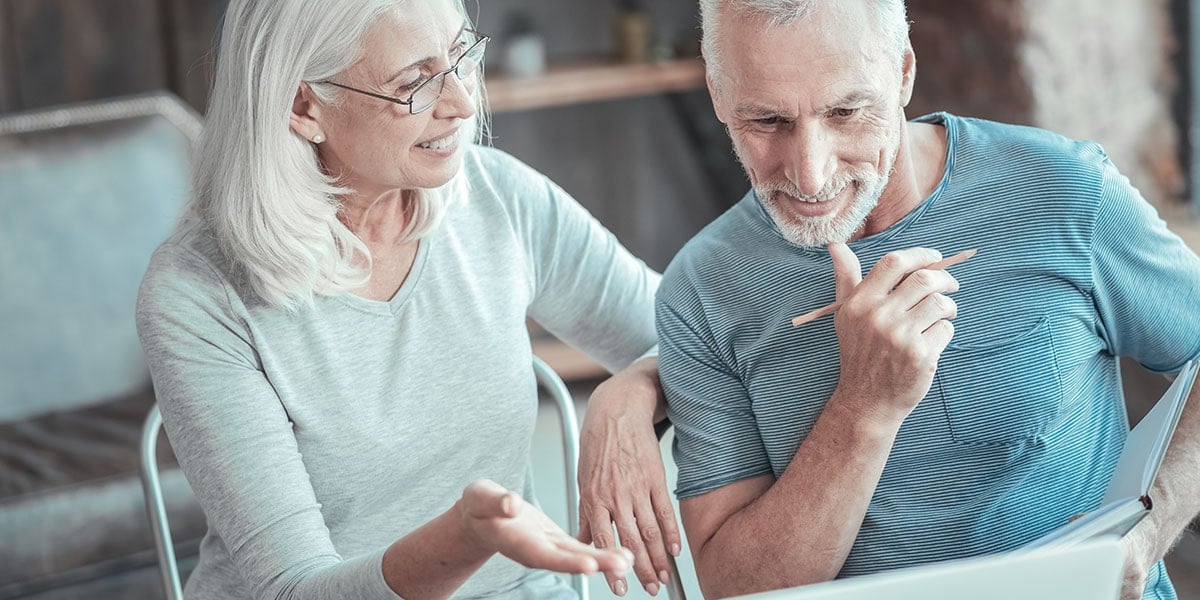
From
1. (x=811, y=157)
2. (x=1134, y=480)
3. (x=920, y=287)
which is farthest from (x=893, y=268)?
(x=1134, y=480)

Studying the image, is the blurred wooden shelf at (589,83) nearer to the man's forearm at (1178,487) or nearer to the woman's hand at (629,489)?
the woman's hand at (629,489)

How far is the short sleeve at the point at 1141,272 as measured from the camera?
1.31 metres

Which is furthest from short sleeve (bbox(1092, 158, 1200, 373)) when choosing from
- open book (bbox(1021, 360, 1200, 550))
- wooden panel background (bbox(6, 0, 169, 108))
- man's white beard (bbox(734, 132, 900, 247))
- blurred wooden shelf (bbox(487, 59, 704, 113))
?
wooden panel background (bbox(6, 0, 169, 108))

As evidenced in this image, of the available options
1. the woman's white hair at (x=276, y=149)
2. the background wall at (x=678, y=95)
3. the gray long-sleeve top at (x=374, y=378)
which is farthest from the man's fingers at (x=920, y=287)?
the background wall at (x=678, y=95)

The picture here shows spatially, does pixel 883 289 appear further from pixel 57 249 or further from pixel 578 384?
pixel 578 384

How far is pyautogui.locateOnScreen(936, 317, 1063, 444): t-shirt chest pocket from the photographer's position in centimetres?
131

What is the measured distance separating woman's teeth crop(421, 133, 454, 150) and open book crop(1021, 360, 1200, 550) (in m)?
0.78

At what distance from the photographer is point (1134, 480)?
3.48 feet

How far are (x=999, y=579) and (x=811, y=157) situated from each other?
1.57 ft

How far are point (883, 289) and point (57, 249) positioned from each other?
2.12 m

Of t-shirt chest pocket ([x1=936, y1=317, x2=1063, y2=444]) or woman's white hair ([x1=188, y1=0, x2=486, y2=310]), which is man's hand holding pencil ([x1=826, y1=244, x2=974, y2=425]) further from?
woman's white hair ([x1=188, y1=0, x2=486, y2=310])

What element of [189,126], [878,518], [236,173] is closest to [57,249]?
[189,126]

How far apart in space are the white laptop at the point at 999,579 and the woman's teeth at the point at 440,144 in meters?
0.78

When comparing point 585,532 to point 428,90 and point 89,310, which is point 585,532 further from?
point 89,310
